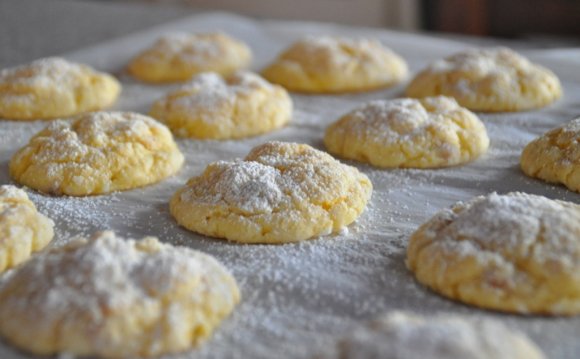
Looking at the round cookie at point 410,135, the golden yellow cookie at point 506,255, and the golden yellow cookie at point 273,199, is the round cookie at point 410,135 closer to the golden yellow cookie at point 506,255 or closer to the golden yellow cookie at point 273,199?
the golden yellow cookie at point 273,199

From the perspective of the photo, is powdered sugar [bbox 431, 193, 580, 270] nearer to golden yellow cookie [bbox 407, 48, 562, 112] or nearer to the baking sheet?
the baking sheet

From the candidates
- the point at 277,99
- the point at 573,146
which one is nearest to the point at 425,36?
the point at 277,99

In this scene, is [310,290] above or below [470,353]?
below

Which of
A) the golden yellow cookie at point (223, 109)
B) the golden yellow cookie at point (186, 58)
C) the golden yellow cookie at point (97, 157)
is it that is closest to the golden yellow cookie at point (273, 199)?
the golden yellow cookie at point (97, 157)

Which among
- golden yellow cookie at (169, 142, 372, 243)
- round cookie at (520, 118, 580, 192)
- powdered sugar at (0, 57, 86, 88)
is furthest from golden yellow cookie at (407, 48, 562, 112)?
powdered sugar at (0, 57, 86, 88)

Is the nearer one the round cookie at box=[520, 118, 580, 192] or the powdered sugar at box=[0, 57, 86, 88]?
the round cookie at box=[520, 118, 580, 192]

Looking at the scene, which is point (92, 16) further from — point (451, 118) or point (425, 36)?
point (451, 118)
